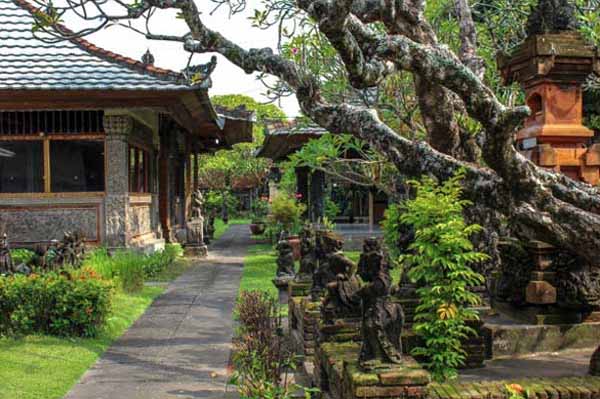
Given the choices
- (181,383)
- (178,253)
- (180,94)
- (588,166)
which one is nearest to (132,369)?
(181,383)

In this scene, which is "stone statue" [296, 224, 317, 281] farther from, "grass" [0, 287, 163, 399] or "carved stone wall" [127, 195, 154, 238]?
"carved stone wall" [127, 195, 154, 238]

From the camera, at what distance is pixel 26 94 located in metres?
12.6

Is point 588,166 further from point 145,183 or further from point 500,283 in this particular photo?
point 145,183

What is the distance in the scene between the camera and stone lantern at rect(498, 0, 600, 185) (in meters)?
6.48

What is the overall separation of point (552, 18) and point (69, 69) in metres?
9.64

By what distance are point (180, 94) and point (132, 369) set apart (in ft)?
23.3

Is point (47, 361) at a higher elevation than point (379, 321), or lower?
lower

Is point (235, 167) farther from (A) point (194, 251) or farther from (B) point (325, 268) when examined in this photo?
(B) point (325, 268)

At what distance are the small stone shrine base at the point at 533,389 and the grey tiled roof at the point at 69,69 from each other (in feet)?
30.2

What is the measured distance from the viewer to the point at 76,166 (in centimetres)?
1392

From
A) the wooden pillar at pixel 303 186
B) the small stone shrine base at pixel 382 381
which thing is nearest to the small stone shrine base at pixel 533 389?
the small stone shrine base at pixel 382 381

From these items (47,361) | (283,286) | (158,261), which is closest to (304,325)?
(47,361)

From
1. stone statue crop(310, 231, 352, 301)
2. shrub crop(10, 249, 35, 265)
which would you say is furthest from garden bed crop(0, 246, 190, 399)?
stone statue crop(310, 231, 352, 301)

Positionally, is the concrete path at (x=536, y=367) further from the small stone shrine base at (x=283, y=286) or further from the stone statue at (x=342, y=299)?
the small stone shrine base at (x=283, y=286)
